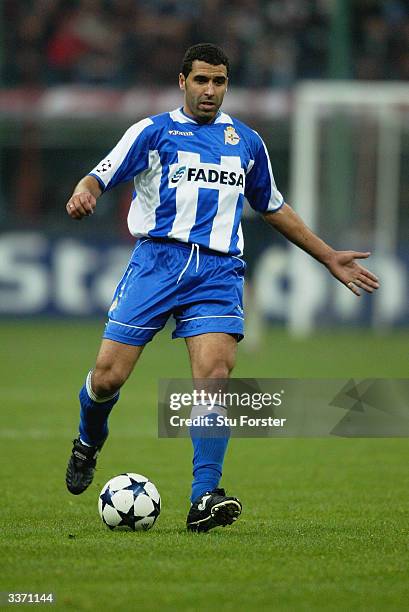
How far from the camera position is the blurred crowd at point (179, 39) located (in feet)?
71.3

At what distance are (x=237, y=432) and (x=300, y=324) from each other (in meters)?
11.4

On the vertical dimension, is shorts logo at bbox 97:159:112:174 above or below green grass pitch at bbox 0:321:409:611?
above

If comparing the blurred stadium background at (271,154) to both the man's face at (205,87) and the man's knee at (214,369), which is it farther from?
the man's face at (205,87)

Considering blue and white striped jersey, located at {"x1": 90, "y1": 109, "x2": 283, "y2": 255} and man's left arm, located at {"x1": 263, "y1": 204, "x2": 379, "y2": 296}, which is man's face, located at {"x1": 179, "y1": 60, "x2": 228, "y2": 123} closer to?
blue and white striped jersey, located at {"x1": 90, "y1": 109, "x2": 283, "y2": 255}

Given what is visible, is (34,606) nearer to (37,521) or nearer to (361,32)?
(37,521)

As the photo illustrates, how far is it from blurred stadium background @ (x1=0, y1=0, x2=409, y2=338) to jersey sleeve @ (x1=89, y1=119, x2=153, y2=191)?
11810 mm

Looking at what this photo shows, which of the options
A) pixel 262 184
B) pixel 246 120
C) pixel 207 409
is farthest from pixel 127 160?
pixel 246 120

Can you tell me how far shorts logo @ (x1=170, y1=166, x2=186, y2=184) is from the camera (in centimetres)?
608

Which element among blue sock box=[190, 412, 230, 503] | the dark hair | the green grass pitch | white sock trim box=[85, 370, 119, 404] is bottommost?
the green grass pitch

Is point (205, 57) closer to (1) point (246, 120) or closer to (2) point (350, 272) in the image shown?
(2) point (350, 272)

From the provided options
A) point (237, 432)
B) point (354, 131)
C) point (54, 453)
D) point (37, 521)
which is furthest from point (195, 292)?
point (354, 131)

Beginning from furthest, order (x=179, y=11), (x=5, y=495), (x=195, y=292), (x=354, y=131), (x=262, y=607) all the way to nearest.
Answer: (x=179, y=11) < (x=354, y=131) < (x=5, y=495) < (x=195, y=292) < (x=262, y=607)

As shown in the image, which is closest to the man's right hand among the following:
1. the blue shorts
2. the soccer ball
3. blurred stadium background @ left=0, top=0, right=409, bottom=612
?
the blue shorts

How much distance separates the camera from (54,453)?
8.80 meters
